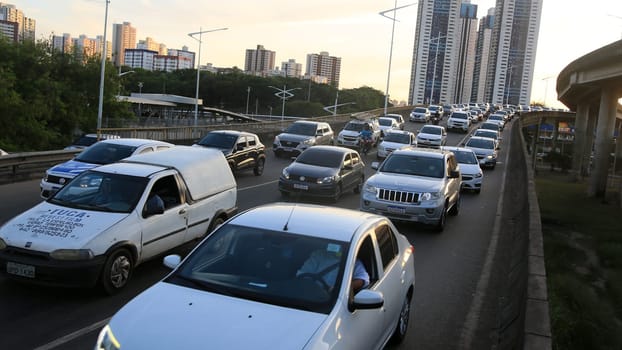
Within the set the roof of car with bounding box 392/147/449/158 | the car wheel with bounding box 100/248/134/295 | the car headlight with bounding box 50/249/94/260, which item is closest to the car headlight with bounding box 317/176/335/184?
the roof of car with bounding box 392/147/449/158

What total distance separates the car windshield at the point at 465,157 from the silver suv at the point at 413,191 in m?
6.83

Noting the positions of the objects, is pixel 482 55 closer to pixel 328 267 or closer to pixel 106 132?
pixel 106 132

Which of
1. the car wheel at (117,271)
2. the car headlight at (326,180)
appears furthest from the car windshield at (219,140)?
the car wheel at (117,271)

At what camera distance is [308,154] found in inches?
714

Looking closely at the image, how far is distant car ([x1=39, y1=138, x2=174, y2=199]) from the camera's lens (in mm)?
14047

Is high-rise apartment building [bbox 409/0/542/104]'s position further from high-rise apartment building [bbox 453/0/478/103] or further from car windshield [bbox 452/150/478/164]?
car windshield [bbox 452/150/478/164]

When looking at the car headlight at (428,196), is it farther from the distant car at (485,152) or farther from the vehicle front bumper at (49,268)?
the distant car at (485,152)

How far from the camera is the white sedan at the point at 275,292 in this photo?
4.06 metres

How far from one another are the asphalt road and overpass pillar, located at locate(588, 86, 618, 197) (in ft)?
76.6

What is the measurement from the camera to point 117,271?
7906 millimetres

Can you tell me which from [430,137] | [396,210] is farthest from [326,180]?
[430,137]

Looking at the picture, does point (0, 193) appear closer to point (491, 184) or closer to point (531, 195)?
point (531, 195)

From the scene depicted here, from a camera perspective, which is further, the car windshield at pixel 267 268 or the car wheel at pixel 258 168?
the car wheel at pixel 258 168

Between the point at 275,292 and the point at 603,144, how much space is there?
34897 mm
